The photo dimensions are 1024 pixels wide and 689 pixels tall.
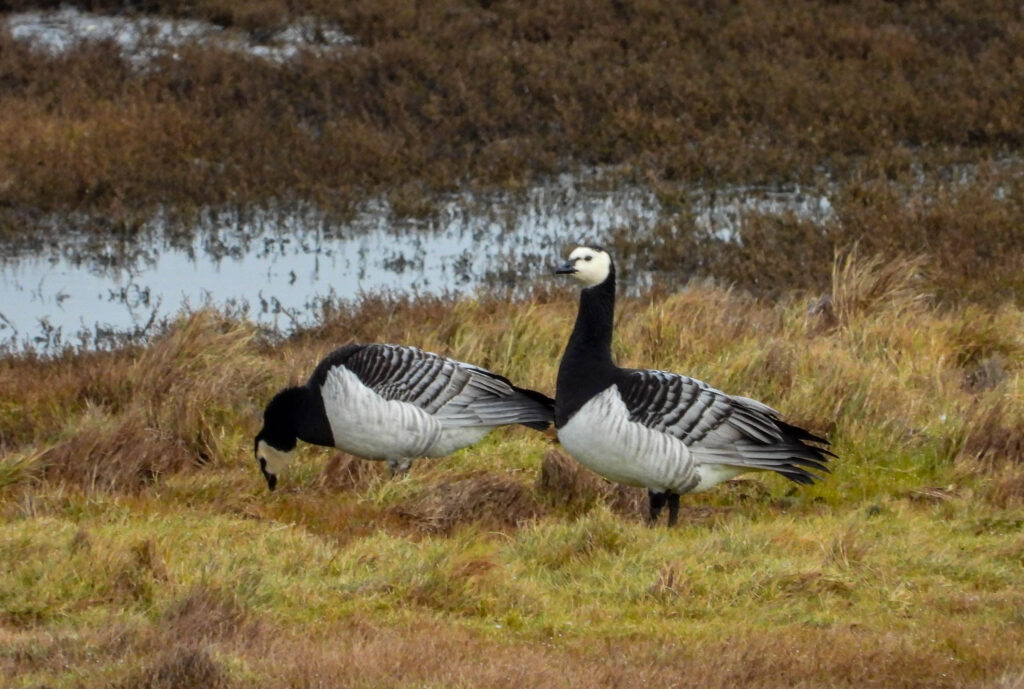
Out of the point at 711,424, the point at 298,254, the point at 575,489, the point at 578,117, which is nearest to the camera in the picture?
the point at 711,424

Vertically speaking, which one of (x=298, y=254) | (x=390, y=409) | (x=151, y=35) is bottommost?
(x=298, y=254)

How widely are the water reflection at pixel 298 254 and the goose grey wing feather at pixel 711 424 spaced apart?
21.3ft

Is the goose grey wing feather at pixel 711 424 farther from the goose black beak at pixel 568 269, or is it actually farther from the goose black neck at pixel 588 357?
the goose black beak at pixel 568 269

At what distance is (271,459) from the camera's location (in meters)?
9.42

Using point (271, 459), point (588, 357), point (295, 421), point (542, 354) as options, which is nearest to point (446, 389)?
point (295, 421)

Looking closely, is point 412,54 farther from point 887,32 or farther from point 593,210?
point 887,32

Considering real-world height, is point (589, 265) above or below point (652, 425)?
above

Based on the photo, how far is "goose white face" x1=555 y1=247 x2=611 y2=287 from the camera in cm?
870

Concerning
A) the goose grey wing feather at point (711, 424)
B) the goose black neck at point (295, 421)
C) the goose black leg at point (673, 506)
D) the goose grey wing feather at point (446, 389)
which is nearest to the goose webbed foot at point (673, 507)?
the goose black leg at point (673, 506)

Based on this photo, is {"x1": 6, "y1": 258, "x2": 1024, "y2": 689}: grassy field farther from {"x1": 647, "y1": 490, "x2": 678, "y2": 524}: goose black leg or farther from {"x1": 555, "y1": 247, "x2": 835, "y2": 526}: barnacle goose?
{"x1": 555, "y1": 247, "x2": 835, "y2": 526}: barnacle goose

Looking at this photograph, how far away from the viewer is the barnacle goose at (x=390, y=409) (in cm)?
934

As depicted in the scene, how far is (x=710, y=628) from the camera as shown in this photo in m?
6.79

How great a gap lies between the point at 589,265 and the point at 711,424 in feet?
4.03

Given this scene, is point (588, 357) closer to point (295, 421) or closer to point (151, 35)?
point (295, 421)
